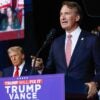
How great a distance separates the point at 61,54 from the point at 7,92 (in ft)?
2.02

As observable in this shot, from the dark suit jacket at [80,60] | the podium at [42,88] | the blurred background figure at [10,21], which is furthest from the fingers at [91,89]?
the blurred background figure at [10,21]

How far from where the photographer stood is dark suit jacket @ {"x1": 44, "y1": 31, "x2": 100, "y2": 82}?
3166 millimetres

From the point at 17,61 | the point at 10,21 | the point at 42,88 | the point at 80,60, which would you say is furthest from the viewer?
the point at 10,21

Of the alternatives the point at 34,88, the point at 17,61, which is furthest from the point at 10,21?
the point at 34,88

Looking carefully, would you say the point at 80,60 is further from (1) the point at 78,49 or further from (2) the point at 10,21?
(2) the point at 10,21

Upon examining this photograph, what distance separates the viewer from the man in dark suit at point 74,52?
10.4ft

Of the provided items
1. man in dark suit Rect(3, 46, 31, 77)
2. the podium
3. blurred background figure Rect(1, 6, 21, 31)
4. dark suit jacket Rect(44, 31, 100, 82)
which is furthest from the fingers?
blurred background figure Rect(1, 6, 21, 31)

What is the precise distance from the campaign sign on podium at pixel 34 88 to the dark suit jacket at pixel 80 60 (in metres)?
0.42

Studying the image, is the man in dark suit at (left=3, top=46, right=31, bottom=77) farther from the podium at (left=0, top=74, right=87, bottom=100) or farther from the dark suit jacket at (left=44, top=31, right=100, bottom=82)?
the podium at (left=0, top=74, right=87, bottom=100)

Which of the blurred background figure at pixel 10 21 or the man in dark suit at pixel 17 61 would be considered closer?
the man in dark suit at pixel 17 61

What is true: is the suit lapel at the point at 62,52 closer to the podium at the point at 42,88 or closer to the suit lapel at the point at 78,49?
the suit lapel at the point at 78,49

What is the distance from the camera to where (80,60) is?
10.5 feet

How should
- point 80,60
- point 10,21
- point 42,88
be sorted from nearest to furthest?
point 42,88 → point 80,60 → point 10,21

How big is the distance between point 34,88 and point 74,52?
0.60 metres
